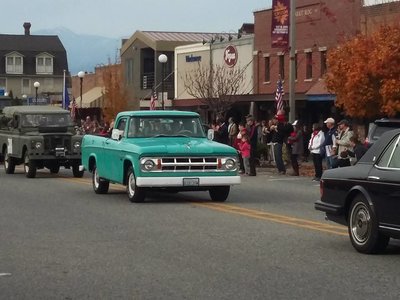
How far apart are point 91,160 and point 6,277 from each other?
37.7 ft

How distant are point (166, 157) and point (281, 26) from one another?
17.0 metres

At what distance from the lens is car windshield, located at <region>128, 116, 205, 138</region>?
18.6 meters

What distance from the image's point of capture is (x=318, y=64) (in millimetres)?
41781

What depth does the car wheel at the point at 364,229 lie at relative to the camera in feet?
35.4

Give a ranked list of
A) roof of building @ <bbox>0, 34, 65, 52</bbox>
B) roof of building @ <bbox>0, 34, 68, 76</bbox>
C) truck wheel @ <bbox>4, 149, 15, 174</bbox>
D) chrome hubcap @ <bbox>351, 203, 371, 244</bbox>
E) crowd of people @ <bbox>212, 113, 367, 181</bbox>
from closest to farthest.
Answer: chrome hubcap @ <bbox>351, 203, 371, 244</bbox>, crowd of people @ <bbox>212, 113, 367, 181</bbox>, truck wheel @ <bbox>4, 149, 15, 174</bbox>, roof of building @ <bbox>0, 34, 68, 76</bbox>, roof of building @ <bbox>0, 34, 65, 52</bbox>

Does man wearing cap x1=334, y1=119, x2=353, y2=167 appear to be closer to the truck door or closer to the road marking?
the road marking

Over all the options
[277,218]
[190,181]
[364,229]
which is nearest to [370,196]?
[364,229]

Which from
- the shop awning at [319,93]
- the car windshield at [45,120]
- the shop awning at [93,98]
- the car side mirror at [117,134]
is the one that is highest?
the shop awning at [93,98]

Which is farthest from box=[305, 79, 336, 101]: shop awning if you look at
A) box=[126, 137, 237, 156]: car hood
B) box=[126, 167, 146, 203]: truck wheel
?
box=[126, 167, 146, 203]: truck wheel

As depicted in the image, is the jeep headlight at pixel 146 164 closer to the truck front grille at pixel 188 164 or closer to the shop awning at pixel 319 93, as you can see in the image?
the truck front grille at pixel 188 164

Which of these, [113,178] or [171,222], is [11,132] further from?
[171,222]

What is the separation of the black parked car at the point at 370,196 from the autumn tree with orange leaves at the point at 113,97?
164 feet

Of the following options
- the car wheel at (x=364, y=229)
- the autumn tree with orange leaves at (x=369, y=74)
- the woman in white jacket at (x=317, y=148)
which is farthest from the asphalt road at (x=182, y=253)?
the autumn tree with orange leaves at (x=369, y=74)

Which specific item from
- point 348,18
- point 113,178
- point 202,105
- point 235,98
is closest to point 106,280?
point 113,178
